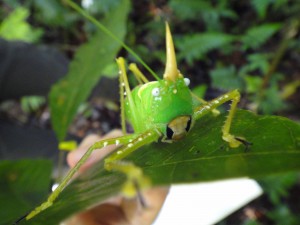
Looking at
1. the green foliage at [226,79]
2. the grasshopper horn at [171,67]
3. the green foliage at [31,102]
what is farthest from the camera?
the green foliage at [31,102]

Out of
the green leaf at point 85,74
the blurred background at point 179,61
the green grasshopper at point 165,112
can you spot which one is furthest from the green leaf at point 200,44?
the green grasshopper at point 165,112

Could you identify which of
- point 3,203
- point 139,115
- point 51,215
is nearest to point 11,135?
point 139,115

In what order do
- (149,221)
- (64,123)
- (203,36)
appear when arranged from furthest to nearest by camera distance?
(203,36)
(64,123)
(149,221)

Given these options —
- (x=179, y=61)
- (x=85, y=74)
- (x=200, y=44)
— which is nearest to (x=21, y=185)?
(x=85, y=74)

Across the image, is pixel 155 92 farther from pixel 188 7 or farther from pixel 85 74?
pixel 188 7

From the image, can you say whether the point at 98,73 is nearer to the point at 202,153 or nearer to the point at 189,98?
the point at 189,98

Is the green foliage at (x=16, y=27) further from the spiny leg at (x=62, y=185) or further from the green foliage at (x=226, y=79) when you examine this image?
the spiny leg at (x=62, y=185)
